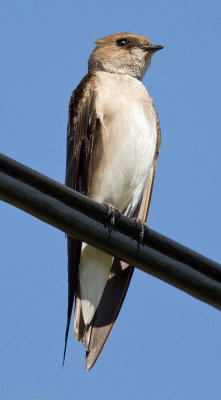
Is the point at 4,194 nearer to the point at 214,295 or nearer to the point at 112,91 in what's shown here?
the point at 214,295

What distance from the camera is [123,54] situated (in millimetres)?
8555

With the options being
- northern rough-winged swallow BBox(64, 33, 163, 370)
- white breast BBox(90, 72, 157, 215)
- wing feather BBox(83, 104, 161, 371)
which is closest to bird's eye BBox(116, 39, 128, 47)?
Answer: northern rough-winged swallow BBox(64, 33, 163, 370)

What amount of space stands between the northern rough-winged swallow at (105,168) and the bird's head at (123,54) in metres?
0.92

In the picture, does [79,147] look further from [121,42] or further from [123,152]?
[121,42]

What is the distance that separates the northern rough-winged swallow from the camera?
646 cm

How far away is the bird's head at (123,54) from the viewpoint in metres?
8.38

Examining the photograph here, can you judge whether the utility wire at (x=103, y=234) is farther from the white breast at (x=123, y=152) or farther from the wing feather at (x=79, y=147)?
the white breast at (x=123, y=152)

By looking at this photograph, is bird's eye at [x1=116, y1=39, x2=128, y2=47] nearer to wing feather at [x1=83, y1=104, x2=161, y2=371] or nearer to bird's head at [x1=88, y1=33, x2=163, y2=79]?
bird's head at [x1=88, y1=33, x2=163, y2=79]

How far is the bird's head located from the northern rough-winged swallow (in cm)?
92

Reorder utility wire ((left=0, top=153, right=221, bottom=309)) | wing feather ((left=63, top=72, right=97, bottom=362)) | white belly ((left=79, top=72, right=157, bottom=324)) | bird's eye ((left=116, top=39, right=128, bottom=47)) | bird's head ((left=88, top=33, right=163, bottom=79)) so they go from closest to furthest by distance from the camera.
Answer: utility wire ((left=0, top=153, right=221, bottom=309)), wing feather ((left=63, top=72, right=97, bottom=362)), white belly ((left=79, top=72, right=157, bottom=324)), bird's head ((left=88, top=33, right=163, bottom=79)), bird's eye ((left=116, top=39, right=128, bottom=47))

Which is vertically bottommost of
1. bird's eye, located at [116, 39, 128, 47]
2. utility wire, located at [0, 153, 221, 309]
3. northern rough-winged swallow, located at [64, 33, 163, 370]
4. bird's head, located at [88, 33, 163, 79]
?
utility wire, located at [0, 153, 221, 309]

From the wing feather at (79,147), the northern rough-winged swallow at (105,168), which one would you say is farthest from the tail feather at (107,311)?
the wing feather at (79,147)

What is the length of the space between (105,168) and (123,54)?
2178 millimetres

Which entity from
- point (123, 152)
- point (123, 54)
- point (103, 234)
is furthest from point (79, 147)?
point (103, 234)
